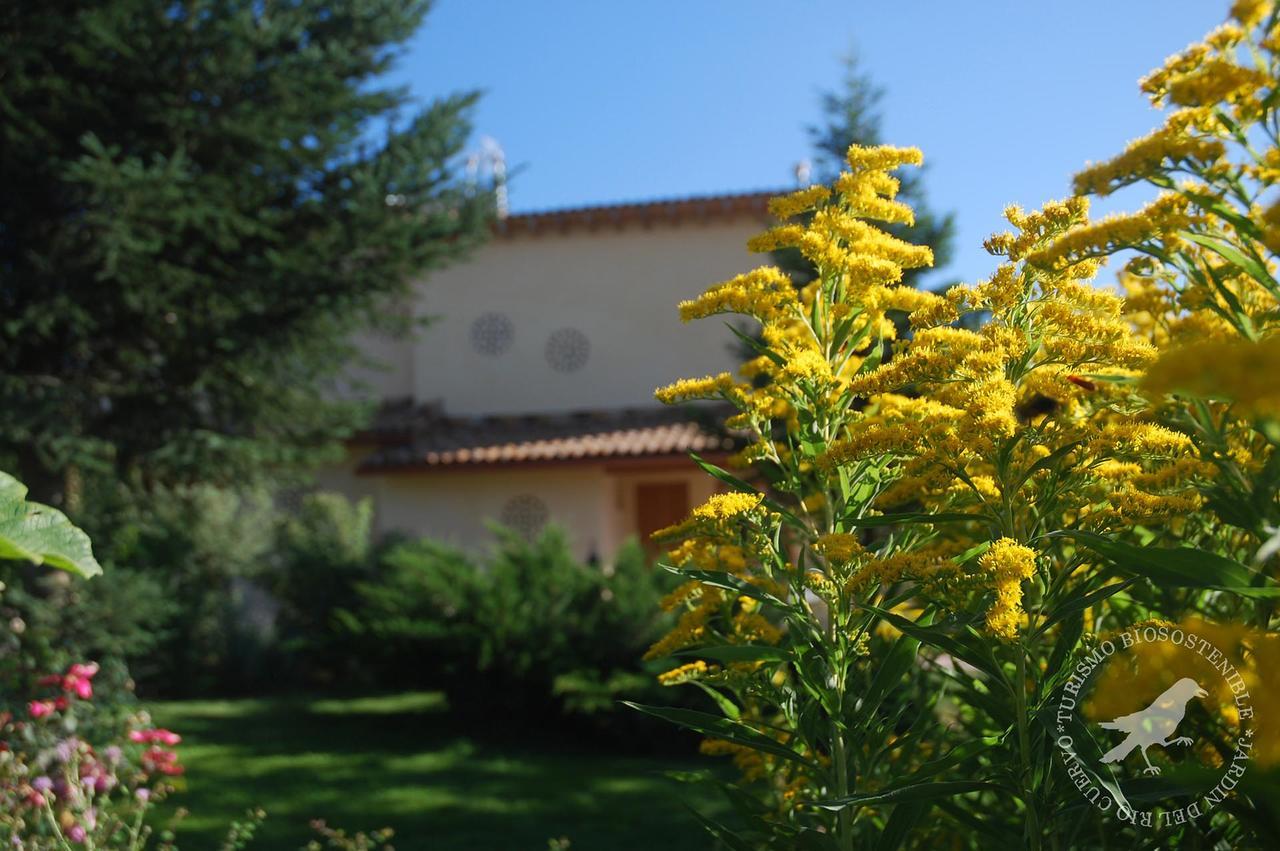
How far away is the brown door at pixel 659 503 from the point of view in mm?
15422

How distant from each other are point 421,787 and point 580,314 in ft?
30.3

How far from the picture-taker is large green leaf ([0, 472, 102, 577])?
80.4 inches

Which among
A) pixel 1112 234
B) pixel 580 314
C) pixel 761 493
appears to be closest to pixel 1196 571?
pixel 1112 234

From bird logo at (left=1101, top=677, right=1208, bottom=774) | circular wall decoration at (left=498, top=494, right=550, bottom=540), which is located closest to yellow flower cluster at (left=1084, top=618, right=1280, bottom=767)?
bird logo at (left=1101, top=677, right=1208, bottom=774)

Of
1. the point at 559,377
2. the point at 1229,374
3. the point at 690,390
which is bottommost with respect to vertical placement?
the point at 1229,374

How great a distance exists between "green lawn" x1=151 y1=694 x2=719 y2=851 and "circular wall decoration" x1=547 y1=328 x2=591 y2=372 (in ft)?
21.3

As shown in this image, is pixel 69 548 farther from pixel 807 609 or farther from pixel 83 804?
pixel 83 804

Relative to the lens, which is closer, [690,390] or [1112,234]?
[1112,234]

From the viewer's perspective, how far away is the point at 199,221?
794 cm

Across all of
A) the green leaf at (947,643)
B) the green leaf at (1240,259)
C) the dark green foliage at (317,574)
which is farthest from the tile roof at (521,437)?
the green leaf at (1240,259)

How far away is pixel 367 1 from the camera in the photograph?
9.40m

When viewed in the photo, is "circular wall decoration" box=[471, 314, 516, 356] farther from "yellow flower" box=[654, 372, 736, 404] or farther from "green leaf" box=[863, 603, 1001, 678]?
"green leaf" box=[863, 603, 1001, 678]

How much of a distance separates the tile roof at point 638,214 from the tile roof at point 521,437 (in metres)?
2.62

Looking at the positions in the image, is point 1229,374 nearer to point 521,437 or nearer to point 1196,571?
point 1196,571
